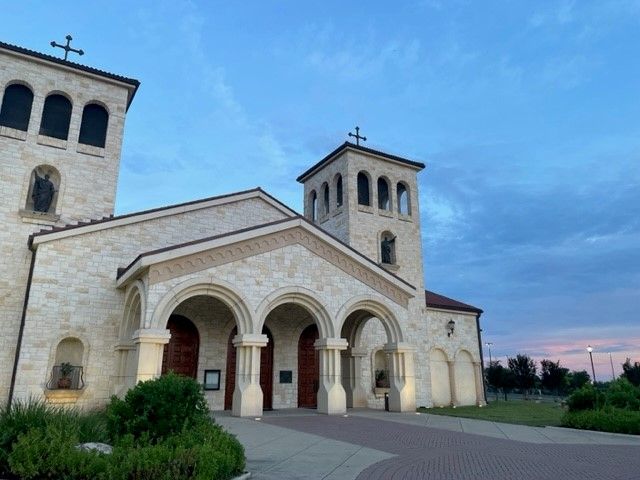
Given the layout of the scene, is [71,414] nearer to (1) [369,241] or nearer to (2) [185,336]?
(2) [185,336]

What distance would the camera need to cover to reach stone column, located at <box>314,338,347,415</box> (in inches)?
714

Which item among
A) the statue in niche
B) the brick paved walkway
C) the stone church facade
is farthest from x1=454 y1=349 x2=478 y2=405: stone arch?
the brick paved walkway

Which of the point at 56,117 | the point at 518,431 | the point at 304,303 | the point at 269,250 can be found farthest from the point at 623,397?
the point at 56,117

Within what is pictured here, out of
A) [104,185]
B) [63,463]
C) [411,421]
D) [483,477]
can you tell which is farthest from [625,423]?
[104,185]

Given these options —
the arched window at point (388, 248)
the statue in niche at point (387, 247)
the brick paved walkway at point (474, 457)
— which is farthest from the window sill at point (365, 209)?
the brick paved walkway at point (474, 457)

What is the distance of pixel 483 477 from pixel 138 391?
21.0 ft

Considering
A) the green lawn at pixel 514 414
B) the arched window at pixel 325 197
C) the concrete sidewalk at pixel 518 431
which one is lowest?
the green lawn at pixel 514 414

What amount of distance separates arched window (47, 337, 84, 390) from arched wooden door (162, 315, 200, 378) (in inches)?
127

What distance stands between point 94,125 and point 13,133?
11.4 ft

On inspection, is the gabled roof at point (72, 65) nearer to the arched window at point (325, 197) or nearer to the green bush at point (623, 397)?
the arched window at point (325, 197)

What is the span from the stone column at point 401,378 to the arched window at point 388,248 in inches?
292

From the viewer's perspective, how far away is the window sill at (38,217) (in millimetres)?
19500

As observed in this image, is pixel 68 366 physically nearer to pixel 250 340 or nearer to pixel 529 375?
pixel 250 340

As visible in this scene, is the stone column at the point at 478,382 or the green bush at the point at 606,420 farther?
the stone column at the point at 478,382
